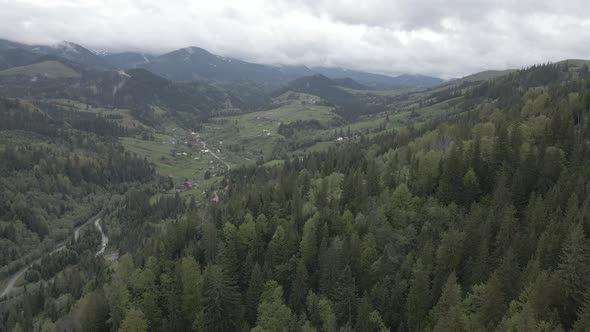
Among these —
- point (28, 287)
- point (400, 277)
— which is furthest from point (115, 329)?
point (28, 287)

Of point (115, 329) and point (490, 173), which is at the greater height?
point (490, 173)

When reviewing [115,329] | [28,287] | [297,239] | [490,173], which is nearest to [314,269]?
[297,239]

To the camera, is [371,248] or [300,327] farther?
[371,248]

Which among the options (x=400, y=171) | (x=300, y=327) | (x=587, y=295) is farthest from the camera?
(x=400, y=171)

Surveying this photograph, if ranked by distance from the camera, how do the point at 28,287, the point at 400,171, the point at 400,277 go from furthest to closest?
the point at 28,287 < the point at 400,171 < the point at 400,277

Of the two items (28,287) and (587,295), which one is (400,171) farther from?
(28,287)

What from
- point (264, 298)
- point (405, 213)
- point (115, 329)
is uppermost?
point (405, 213)

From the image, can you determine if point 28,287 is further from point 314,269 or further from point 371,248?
point 371,248
